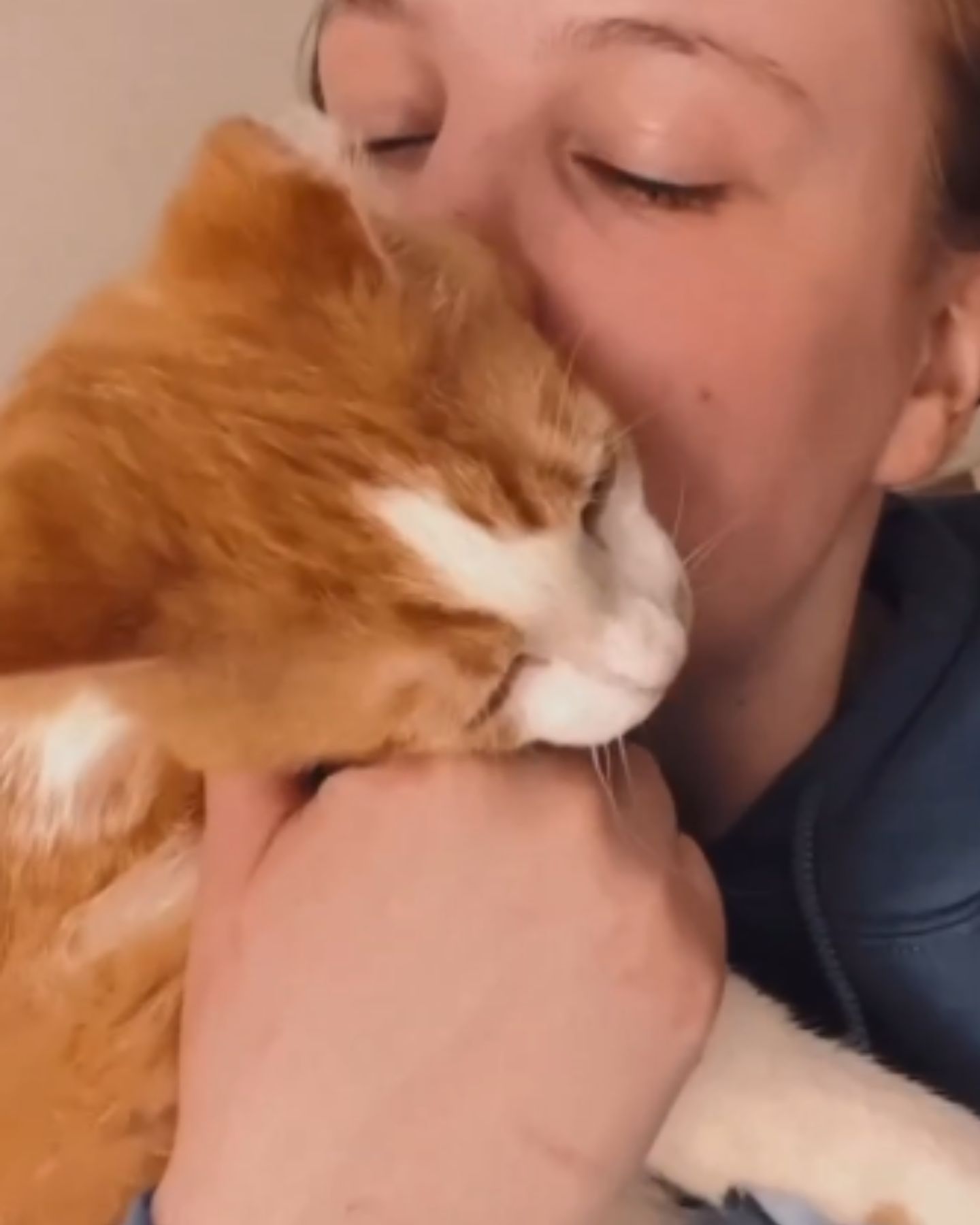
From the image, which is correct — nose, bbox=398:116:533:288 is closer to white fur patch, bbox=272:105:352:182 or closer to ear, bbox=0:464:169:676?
white fur patch, bbox=272:105:352:182

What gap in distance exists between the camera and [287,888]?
79 centimetres

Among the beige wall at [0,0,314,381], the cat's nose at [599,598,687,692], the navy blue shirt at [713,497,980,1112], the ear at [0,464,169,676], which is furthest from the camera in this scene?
the beige wall at [0,0,314,381]

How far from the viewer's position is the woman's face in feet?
2.59

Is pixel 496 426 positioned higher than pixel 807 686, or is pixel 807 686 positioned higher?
pixel 496 426

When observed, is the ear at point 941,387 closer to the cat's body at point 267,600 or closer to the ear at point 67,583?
the cat's body at point 267,600

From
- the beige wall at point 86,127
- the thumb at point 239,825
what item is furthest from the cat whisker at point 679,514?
the beige wall at point 86,127

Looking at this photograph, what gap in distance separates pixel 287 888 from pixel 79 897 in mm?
105

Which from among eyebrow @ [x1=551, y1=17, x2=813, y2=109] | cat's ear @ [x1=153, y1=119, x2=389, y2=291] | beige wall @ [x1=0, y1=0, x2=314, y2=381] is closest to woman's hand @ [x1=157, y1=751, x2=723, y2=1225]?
cat's ear @ [x1=153, y1=119, x2=389, y2=291]

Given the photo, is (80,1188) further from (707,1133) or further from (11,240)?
(11,240)

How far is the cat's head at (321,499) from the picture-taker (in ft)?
2.30

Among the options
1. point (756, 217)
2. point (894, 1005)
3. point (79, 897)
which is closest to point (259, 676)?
point (79, 897)

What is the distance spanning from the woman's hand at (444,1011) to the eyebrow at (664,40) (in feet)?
1.05

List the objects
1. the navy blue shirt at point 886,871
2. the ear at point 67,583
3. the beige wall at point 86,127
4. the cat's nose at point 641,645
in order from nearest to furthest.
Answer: the ear at point 67,583, the cat's nose at point 641,645, the navy blue shirt at point 886,871, the beige wall at point 86,127

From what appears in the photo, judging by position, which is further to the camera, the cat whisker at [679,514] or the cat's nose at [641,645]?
the cat whisker at [679,514]
